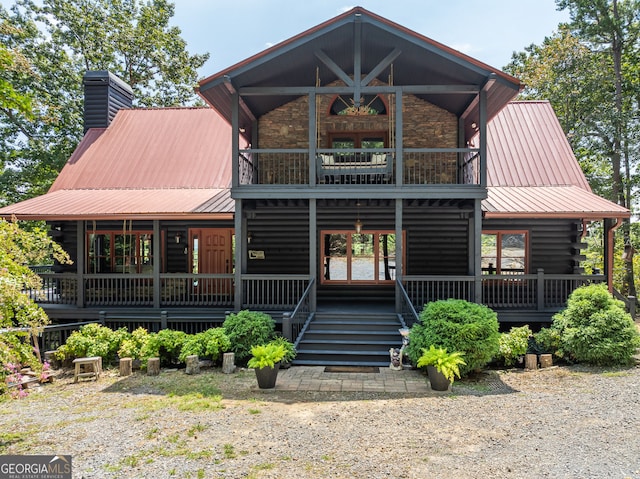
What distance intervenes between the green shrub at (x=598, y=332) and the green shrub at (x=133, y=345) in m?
9.87

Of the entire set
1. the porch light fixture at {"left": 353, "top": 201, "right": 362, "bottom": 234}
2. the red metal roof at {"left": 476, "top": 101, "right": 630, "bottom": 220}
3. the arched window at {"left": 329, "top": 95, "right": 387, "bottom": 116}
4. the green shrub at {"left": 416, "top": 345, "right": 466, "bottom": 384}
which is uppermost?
the arched window at {"left": 329, "top": 95, "right": 387, "bottom": 116}

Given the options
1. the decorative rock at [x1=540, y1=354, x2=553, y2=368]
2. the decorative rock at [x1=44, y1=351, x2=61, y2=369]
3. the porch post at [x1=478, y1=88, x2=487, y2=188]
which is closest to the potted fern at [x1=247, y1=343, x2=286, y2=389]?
the decorative rock at [x1=44, y1=351, x2=61, y2=369]

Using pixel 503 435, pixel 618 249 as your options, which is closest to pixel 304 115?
pixel 503 435

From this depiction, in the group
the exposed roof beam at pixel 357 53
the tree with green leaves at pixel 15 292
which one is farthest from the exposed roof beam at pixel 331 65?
the tree with green leaves at pixel 15 292

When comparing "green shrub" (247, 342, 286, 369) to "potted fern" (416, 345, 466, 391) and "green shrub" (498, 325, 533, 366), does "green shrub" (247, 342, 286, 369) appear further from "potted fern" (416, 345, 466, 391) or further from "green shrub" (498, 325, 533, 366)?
"green shrub" (498, 325, 533, 366)

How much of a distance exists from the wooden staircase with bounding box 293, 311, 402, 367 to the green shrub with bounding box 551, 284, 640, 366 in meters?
3.88

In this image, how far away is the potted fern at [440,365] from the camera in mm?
7785

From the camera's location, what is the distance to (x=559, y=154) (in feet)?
48.0

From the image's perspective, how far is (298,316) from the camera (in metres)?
10.7

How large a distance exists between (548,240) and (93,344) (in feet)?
44.8

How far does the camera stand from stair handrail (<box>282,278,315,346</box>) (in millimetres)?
9984

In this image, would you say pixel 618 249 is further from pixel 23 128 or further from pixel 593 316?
pixel 23 128

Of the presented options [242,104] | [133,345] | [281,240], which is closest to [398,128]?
[242,104]

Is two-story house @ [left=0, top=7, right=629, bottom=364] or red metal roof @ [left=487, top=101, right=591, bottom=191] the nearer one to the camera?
two-story house @ [left=0, top=7, right=629, bottom=364]
